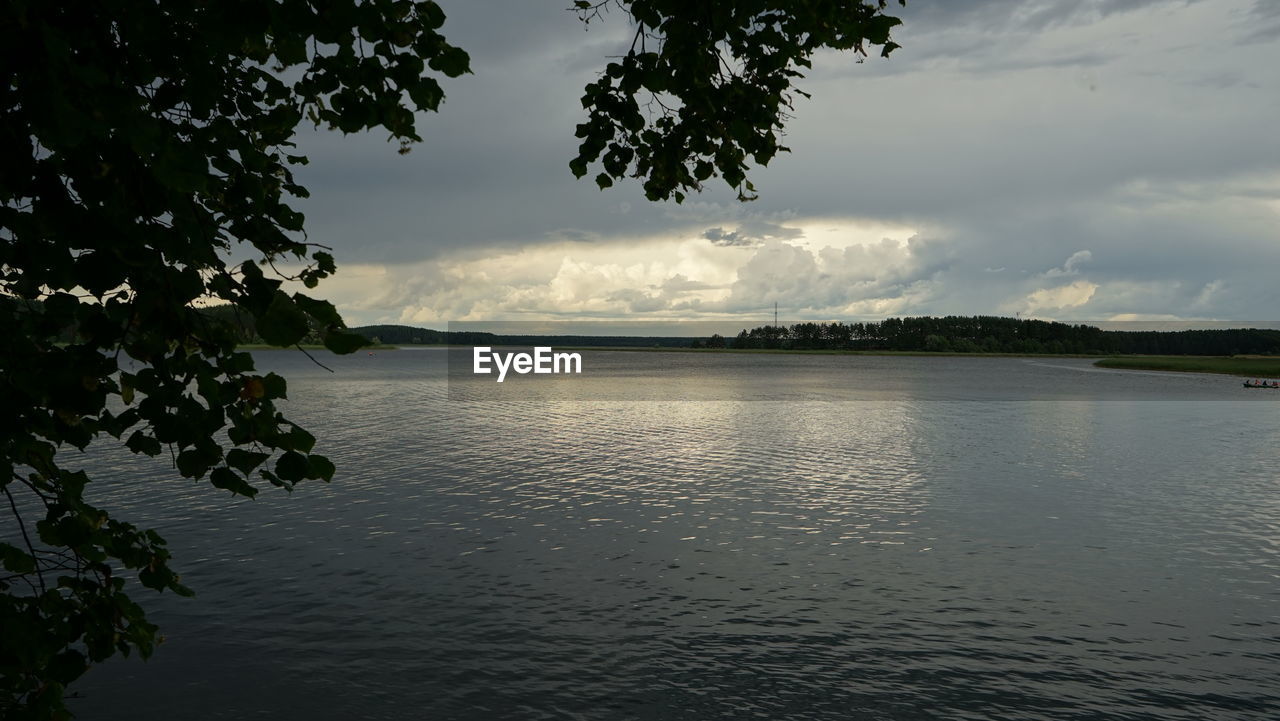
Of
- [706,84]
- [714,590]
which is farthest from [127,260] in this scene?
[714,590]

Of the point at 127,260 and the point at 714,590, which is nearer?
the point at 127,260

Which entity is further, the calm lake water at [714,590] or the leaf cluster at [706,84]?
the calm lake water at [714,590]

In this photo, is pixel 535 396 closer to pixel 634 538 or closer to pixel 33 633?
pixel 634 538

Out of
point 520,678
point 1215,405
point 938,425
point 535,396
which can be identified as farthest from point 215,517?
point 1215,405

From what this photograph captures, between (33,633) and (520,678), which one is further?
(520,678)

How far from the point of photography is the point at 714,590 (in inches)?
758

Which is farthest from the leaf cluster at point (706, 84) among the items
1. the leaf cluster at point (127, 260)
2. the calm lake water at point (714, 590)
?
the calm lake water at point (714, 590)

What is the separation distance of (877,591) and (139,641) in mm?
15897

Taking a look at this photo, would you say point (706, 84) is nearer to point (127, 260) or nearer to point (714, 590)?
point (127, 260)

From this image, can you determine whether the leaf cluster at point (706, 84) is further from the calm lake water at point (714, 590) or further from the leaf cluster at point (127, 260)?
the calm lake water at point (714, 590)

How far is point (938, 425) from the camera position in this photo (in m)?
62.3

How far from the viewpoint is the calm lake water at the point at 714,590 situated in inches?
542

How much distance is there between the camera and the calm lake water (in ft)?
45.1

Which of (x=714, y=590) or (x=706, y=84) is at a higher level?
(x=706, y=84)
